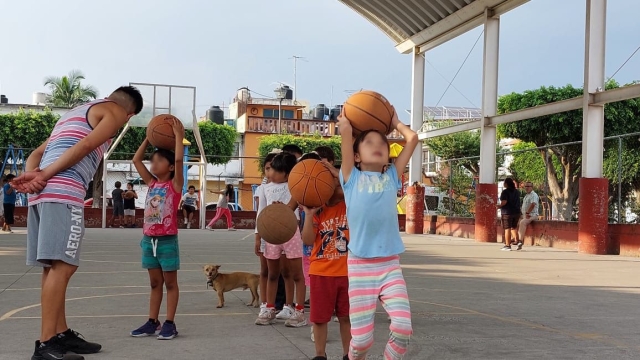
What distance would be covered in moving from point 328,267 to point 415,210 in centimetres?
2558

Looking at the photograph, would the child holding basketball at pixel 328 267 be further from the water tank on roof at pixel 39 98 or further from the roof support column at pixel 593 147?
the water tank on roof at pixel 39 98

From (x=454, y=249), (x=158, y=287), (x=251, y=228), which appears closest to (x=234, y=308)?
(x=158, y=287)

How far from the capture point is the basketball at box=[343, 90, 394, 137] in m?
5.25

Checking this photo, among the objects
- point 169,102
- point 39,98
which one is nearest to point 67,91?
point 39,98

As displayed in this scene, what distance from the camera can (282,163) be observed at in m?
7.48

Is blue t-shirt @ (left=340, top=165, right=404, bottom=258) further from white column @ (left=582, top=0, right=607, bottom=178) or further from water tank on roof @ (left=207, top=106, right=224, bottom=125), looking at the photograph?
water tank on roof @ (left=207, top=106, right=224, bottom=125)

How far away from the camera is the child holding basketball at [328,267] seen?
546 centimetres

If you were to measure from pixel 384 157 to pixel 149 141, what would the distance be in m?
2.69

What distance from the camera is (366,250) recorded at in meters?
4.92

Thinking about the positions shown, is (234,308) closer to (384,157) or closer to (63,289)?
(63,289)

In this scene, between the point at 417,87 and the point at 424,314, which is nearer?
the point at 424,314

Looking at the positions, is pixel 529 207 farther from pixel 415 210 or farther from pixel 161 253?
pixel 161 253

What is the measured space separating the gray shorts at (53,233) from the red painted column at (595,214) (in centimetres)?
1511

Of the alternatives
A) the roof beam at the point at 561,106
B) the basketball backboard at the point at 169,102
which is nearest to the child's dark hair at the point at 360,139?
the roof beam at the point at 561,106
